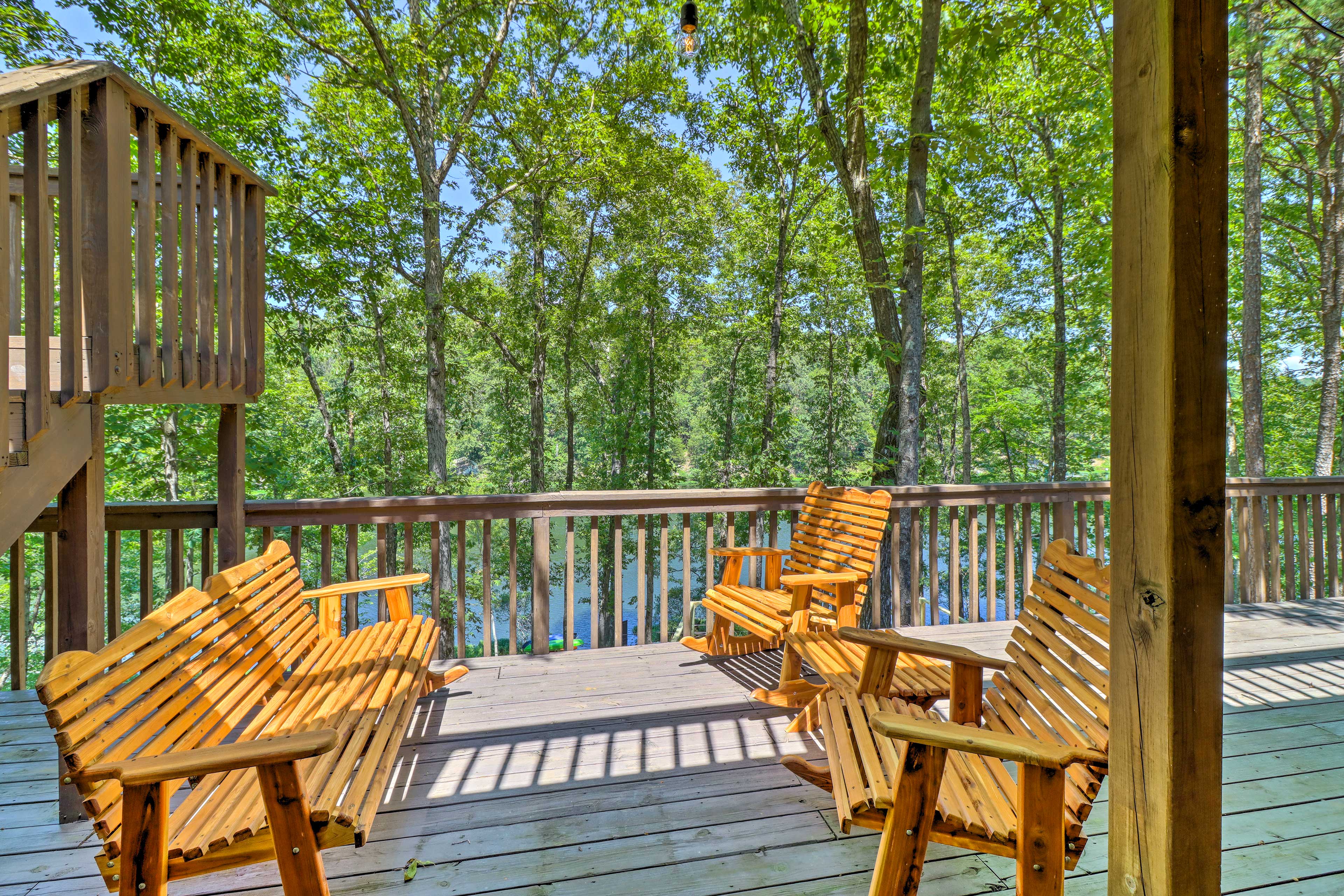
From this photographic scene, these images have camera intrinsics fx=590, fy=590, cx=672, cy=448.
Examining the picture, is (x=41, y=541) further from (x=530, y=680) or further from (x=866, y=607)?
(x=866, y=607)

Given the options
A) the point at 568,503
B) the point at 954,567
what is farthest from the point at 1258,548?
the point at 568,503

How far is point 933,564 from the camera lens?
3.69 metres

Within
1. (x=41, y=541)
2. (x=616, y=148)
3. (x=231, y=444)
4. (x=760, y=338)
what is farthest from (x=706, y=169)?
(x=41, y=541)

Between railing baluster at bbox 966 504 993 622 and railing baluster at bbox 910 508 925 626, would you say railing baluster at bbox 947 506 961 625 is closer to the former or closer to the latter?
railing baluster at bbox 966 504 993 622

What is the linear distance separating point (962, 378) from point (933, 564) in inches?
560

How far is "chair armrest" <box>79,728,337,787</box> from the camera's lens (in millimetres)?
1069

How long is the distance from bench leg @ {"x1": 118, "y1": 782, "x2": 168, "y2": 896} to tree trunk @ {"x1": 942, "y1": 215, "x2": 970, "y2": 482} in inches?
581

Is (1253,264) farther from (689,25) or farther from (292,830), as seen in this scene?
(292,830)

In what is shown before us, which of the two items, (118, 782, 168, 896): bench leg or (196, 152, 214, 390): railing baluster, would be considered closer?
(118, 782, 168, 896): bench leg

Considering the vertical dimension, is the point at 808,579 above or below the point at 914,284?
below

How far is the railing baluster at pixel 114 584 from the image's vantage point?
2.62 meters

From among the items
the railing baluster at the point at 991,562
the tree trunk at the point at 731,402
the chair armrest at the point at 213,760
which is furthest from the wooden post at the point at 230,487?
the tree trunk at the point at 731,402

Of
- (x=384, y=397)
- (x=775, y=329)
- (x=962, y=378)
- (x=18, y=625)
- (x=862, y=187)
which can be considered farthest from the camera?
(x=962, y=378)

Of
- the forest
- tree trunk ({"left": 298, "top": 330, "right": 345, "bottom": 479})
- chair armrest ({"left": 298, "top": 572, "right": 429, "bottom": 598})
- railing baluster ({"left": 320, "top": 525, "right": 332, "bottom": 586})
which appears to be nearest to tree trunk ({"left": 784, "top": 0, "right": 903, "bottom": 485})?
the forest
